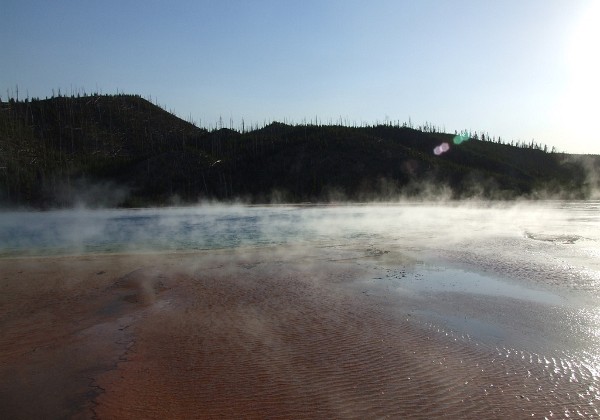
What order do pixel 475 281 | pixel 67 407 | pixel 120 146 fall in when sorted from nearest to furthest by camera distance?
pixel 67 407 < pixel 475 281 < pixel 120 146

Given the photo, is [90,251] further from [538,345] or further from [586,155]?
[586,155]

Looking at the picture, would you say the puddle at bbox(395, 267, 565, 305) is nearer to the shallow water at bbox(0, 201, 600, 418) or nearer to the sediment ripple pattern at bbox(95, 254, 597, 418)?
the shallow water at bbox(0, 201, 600, 418)

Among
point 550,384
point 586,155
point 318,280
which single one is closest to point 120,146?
point 318,280

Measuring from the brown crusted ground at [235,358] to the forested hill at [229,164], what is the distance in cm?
5867

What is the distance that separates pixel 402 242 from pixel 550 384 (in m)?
13.3

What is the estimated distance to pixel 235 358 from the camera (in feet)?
21.7

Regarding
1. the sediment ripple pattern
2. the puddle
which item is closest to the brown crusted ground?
the sediment ripple pattern

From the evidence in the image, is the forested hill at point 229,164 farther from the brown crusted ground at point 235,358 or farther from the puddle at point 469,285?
the brown crusted ground at point 235,358

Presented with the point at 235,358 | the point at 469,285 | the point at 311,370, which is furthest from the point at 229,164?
the point at 311,370

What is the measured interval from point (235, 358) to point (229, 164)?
83644 mm

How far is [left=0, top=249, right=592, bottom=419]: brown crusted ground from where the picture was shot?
5168 millimetres

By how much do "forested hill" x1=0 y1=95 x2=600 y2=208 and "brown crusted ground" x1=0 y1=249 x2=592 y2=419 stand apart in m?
58.7

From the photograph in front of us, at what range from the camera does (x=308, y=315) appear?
28.5ft

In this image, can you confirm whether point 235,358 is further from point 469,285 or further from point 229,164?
point 229,164
